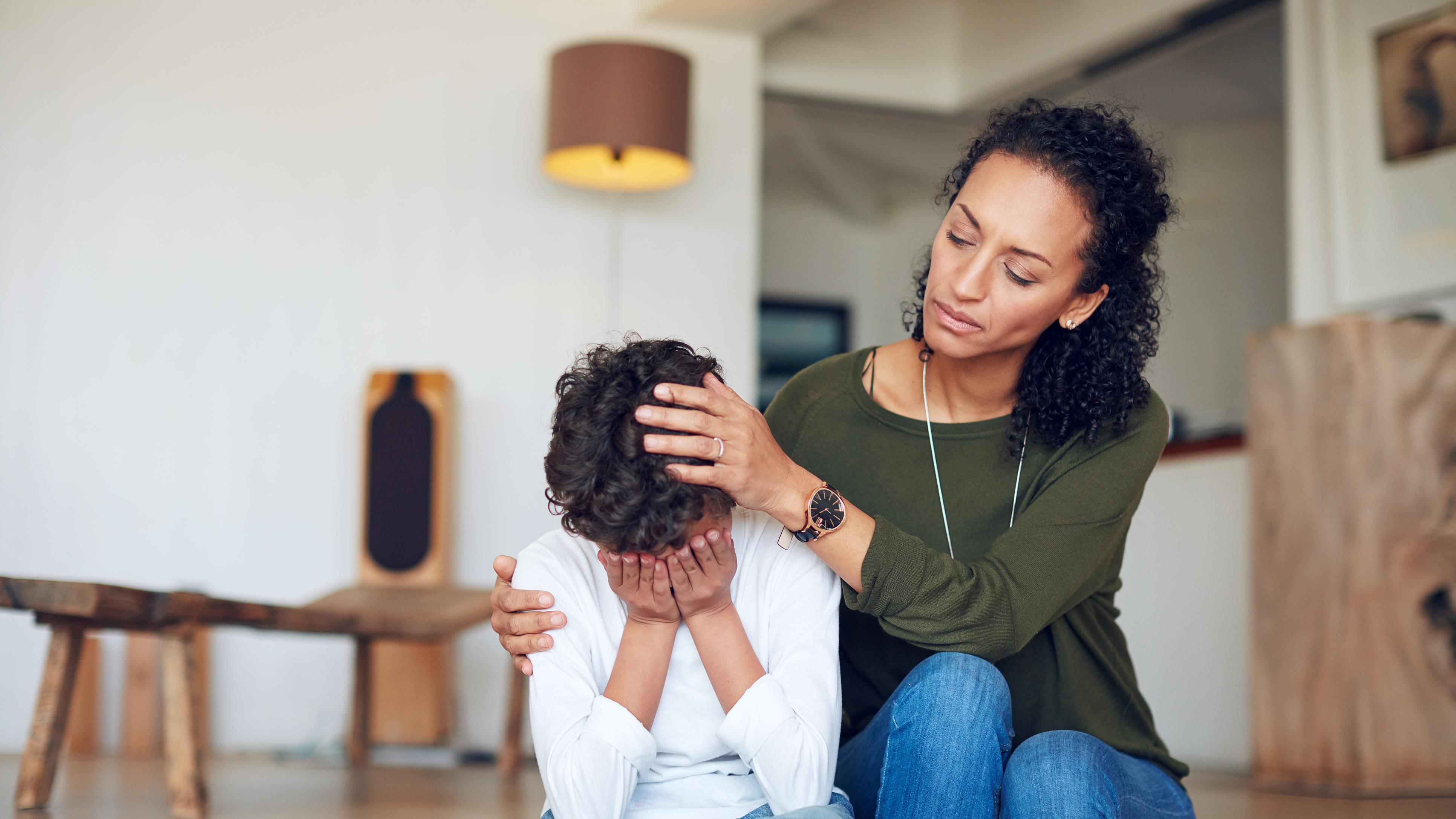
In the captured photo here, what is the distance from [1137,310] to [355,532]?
3.09 meters

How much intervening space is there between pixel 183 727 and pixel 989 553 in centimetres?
175

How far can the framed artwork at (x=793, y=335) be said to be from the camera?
7.08 meters

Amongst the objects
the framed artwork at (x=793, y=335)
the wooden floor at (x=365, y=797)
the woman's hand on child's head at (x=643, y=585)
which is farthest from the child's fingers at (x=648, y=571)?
the framed artwork at (x=793, y=335)

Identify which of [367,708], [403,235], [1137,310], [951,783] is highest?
[403,235]

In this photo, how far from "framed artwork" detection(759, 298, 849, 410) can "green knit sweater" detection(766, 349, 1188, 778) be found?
5428mm

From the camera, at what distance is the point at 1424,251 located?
342 cm

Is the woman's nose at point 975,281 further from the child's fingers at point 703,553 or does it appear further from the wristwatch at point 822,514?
the child's fingers at point 703,553

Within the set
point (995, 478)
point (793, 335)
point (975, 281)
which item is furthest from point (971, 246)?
point (793, 335)

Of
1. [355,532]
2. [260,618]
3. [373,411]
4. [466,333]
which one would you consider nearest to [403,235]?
[466,333]

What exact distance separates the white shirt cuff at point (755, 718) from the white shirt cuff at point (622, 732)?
8 centimetres

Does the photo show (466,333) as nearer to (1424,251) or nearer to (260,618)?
(260,618)

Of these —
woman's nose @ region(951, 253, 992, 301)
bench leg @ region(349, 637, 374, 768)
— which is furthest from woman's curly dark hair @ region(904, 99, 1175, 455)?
bench leg @ region(349, 637, 374, 768)

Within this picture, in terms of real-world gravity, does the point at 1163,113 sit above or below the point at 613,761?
above

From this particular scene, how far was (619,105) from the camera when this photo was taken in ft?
12.2
